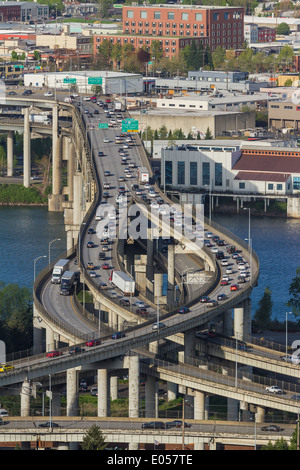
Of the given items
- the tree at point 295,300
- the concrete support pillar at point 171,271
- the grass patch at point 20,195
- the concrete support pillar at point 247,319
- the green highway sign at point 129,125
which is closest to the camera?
the concrete support pillar at point 247,319

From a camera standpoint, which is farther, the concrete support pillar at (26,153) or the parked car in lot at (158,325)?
the concrete support pillar at (26,153)

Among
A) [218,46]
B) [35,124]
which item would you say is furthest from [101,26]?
[35,124]

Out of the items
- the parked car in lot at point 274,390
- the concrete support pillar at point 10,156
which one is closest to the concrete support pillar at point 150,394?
the parked car in lot at point 274,390

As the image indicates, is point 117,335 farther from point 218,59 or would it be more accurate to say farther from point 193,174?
point 218,59

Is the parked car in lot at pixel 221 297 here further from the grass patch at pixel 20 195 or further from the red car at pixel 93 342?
the grass patch at pixel 20 195
